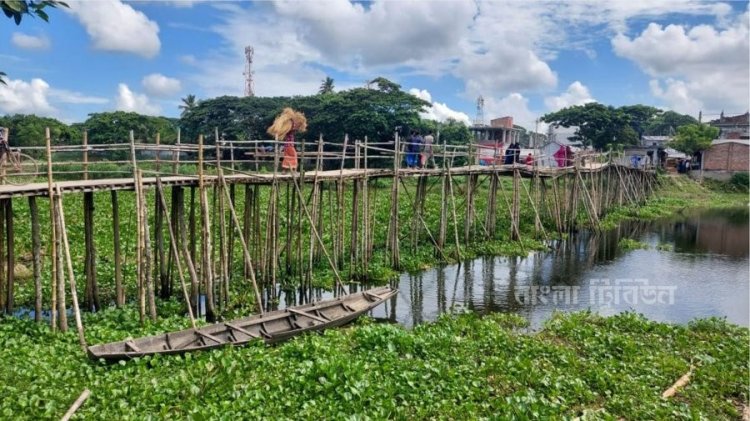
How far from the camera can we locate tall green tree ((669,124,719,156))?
47.0 meters

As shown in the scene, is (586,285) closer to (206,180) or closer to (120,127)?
(206,180)

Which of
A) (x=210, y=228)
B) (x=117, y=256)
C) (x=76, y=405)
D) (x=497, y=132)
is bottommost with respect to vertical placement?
(x=76, y=405)

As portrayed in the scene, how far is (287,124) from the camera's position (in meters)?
16.2

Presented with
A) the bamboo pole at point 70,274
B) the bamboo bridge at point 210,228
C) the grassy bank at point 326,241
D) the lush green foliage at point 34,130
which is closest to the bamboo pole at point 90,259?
the bamboo bridge at point 210,228

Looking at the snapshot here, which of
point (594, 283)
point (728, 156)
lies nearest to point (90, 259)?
point (594, 283)

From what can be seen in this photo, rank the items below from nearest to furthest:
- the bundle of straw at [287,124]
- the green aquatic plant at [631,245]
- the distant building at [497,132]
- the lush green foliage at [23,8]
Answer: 1. the lush green foliage at [23,8]
2. the bundle of straw at [287,124]
3. the green aquatic plant at [631,245]
4. the distant building at [497,132]

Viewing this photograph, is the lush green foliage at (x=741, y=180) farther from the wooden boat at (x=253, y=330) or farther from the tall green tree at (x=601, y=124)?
the wooden boat at (x=253, y=330)

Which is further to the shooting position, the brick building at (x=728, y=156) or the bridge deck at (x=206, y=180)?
the brick building at (x=728, y=156)

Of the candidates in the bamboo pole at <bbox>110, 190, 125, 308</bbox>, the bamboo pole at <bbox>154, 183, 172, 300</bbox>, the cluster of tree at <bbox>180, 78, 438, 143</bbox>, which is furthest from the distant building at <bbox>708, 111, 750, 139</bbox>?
the bamboo pole at <bbox>110, 190, 125, 308</bbox>

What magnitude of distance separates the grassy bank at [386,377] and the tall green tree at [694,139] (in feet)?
138

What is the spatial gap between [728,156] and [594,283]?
3843 cm

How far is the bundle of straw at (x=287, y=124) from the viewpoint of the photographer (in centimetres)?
1569

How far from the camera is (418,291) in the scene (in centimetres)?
1563

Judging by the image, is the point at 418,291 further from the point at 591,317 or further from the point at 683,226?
the point at 683,226
